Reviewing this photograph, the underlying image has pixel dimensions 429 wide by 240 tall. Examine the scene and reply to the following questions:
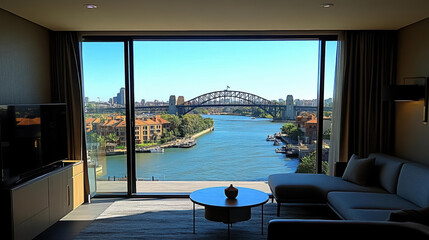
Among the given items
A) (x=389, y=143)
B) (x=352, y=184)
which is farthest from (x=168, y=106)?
(x=389, y=143)

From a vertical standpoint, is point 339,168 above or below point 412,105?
below

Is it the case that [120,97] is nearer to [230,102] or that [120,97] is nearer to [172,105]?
[172,105]

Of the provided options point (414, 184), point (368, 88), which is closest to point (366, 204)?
point (414, 184)

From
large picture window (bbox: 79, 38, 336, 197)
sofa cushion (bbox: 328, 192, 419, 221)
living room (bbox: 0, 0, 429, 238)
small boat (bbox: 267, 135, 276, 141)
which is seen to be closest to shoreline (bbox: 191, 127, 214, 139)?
large picture window (bbox: 79, 38, 336, 197)

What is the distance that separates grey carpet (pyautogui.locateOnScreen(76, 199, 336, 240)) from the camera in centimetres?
368

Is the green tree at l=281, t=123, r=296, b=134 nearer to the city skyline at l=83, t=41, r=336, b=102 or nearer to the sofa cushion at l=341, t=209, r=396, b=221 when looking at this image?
the city skyline at l=83, t=41, r=336, b=102

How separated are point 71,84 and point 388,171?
4.47 meters

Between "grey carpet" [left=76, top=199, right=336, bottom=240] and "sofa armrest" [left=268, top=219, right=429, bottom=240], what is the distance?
1529 mm

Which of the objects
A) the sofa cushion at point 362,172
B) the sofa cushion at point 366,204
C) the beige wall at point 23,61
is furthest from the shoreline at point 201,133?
the sofa cushion at point 366,204

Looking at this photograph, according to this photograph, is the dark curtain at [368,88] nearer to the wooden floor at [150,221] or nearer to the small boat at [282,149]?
the small boat at [282,149]

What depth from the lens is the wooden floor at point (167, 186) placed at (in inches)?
208

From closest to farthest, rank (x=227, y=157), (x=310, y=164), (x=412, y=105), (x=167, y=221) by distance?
(x=167, y=221) → (x=412, y=105) → (x=310, y=164) → (x=227, y=157)

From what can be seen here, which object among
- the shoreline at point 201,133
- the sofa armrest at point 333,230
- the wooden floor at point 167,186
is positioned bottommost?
the wooden floor at point 167,186

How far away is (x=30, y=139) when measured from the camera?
3820 millimetres
